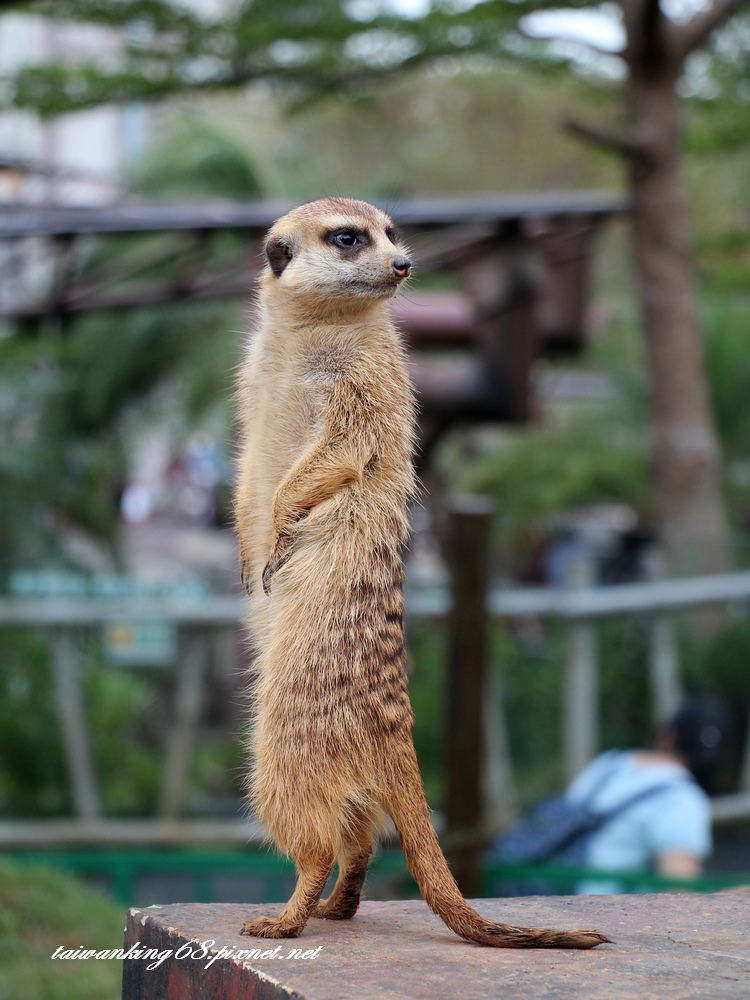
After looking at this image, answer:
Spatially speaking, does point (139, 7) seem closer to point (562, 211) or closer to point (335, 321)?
point (562, 211)

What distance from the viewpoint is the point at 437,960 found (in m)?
1.73

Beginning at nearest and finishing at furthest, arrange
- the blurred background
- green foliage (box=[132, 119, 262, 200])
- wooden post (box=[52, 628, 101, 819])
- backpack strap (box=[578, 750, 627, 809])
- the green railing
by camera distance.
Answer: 1. the green railing
2. backpack strap (box=[578, 750, 627, 809])
3. the blurred background
4. wooden post (box=[52, 628, 101, 819])
5. green foliage (box=[132, 119, 262, 200])

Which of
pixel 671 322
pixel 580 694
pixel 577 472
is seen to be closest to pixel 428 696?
pixel 580 694

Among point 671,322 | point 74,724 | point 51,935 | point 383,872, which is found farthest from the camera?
point 671,322

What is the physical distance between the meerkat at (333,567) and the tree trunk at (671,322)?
5.38m

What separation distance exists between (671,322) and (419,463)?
12.2ft

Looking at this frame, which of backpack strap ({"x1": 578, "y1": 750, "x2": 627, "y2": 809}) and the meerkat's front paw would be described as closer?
the meerkat's front paw

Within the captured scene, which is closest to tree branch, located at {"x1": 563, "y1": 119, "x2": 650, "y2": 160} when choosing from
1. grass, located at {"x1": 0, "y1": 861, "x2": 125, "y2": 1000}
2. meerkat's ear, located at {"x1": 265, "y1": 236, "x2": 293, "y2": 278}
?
meerkat's ear, located at {"x1": 265, "y1": 236, "x2": 293, "y2": 278}

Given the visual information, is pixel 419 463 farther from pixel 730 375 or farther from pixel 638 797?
pixel 730 375

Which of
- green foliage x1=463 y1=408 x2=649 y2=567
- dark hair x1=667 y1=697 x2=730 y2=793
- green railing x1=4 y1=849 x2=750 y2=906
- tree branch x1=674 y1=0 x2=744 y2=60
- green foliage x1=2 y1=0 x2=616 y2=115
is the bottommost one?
green railing x1=4 y1=849 x2=750 y2=906

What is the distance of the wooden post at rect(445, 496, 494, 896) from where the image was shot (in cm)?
425

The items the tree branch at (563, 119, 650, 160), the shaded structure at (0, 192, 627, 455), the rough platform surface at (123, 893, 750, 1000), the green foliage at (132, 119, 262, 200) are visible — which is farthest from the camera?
the green foliage at (132, 119, 262, 200)

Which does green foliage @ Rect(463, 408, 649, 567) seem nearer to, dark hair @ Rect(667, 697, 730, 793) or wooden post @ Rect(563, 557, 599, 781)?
wooden post @ Rect(563, 557, 599, 781)

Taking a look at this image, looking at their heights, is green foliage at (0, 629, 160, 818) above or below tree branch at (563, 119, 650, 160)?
below
